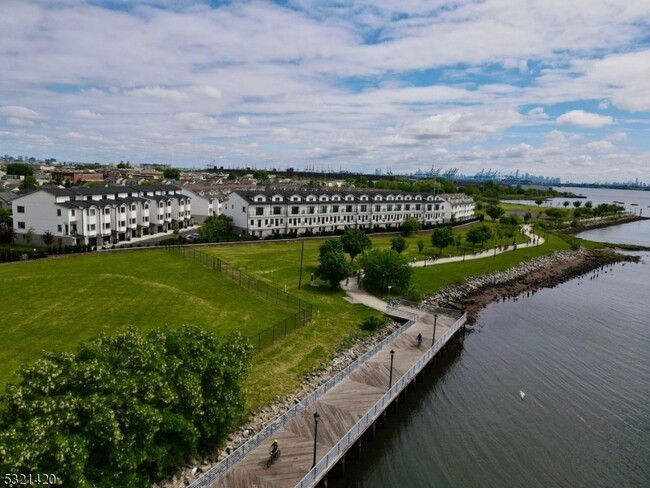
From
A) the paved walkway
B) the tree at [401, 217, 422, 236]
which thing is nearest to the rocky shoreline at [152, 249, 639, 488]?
the paved walkway

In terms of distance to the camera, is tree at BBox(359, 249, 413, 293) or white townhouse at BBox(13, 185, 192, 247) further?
white townhouse at BBox(13, 185, 192, 247)

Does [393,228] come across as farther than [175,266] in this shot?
Yes

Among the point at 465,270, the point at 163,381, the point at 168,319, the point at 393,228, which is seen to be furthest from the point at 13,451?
the point at 393,228

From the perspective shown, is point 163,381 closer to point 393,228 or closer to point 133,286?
point 133,286

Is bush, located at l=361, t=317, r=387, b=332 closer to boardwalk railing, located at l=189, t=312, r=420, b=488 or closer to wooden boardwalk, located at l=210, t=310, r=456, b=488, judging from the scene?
wooden boardwalk, located at l=210, t=310, r=456, b=488

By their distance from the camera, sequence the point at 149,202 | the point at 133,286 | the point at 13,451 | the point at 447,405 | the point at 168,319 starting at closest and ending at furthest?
1. the point at 13,451
2. the point at 447,405
3. the point at 168,319
4. the point at 133,286
5. the point at 149,202

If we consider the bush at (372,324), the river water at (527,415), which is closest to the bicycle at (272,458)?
the river water at (527,415)
